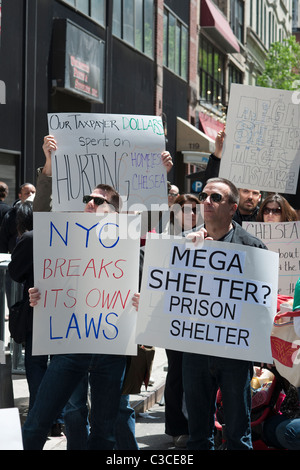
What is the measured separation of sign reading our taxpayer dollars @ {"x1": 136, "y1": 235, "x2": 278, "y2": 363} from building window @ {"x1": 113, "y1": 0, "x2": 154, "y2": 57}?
15.6m

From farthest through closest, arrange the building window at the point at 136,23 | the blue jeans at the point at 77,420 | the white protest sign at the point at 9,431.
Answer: the building window at the point at 136,23 < the blue jeans at the point at 77,420 < the white protest sign at the point at 9,431

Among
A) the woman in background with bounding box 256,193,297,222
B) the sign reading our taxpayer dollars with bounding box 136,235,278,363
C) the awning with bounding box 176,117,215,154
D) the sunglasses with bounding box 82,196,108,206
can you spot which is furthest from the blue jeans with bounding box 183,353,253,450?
the awning with bounding box 176,117,215,154

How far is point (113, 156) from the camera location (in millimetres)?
6348

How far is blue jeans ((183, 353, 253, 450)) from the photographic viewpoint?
4.43 m

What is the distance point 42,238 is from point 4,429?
1639mm

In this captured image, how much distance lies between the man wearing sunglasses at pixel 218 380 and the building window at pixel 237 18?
30.7m

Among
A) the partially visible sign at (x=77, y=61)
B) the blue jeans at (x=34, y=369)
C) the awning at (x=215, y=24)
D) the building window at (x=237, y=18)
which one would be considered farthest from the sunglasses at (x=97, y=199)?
the building window at (x=237, y=18)

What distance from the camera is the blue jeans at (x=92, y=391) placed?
14.1 feet

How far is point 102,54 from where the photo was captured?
59.3ft

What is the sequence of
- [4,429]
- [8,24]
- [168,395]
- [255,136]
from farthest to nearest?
1. [8,24]
2. [255,136]
3. [168,395]
4. [4,429]

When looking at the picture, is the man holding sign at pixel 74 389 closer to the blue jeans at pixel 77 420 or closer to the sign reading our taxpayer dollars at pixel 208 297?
the blue jeans at pixel 77 420

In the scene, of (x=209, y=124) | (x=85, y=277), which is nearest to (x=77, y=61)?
(x=85, y=277)
